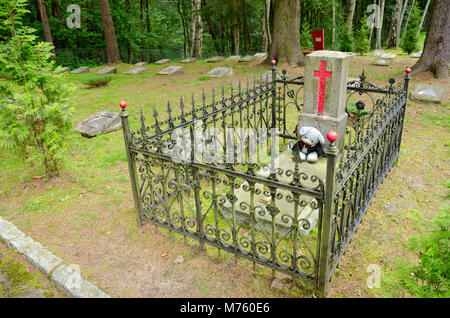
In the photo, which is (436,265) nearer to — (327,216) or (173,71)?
(327,216)

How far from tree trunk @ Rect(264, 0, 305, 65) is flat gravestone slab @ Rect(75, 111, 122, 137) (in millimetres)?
8024

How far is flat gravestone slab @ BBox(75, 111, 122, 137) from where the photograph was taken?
763 cm

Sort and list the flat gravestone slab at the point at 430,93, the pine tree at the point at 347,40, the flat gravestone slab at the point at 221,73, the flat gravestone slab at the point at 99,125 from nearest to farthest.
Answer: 1. the flat gravestone slab at the point at 99,125
2. the flat gravestone slab at the point at 430,93
3. the flat gravestone slab at the point at 221,73
4. the pine tree at the point at 347,40

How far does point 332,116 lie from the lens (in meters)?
5.34

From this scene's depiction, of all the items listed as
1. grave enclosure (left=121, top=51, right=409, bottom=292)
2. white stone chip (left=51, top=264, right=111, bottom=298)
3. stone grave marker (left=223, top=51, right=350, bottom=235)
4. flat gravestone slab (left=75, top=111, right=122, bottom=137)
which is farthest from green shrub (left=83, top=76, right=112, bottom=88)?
white stone chip (left=51, top=264, right=111, bottom=298)

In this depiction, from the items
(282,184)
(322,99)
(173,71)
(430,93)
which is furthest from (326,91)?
(173,71)

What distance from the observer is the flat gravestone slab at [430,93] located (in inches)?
347

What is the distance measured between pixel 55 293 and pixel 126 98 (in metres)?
8.81

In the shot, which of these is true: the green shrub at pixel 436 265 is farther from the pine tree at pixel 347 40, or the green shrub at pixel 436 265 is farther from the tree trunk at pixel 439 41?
the pine tree at pixel 347 40

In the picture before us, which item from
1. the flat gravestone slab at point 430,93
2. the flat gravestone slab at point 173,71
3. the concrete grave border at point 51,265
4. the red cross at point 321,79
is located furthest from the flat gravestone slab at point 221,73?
the concrete grave border at point 51,265

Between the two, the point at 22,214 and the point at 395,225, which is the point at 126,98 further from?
the point at 395,225

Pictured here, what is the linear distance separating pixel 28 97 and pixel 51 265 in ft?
8.90

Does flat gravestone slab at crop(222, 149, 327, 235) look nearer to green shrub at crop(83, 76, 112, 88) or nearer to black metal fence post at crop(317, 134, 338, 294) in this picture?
black metal fence post at crop(317, 134, 338, 294)

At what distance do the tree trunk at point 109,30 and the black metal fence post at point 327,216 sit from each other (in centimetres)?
1754
